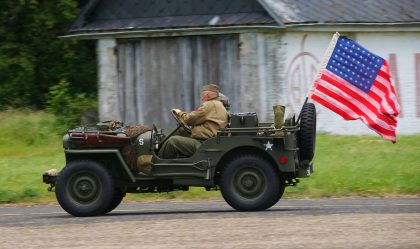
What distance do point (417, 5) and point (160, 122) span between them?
6558mm

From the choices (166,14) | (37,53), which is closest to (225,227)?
(166,14)

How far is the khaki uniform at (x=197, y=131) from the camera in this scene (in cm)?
1393

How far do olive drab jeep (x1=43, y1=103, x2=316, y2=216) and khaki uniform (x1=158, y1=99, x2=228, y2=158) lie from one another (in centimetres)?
11

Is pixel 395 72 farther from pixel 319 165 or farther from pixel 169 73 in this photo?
pixel 319 165

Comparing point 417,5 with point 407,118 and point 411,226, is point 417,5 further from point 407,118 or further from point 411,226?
point 411,226

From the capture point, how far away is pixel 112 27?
2464 centimetres

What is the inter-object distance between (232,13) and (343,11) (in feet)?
8.51

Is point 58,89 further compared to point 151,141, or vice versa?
point 58,89

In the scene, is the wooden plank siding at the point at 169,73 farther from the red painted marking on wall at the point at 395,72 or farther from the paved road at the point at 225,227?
the paved road at the point at 225,227

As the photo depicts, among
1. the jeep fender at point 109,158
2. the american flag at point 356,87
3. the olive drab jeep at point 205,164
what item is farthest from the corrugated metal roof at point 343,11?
the jeep fender at point 109,158

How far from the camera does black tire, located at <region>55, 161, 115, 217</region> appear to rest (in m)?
13.7

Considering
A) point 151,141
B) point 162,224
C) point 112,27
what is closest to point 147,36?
point 112,27

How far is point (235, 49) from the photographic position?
23.6m

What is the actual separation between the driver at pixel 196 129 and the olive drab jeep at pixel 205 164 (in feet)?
0.37
